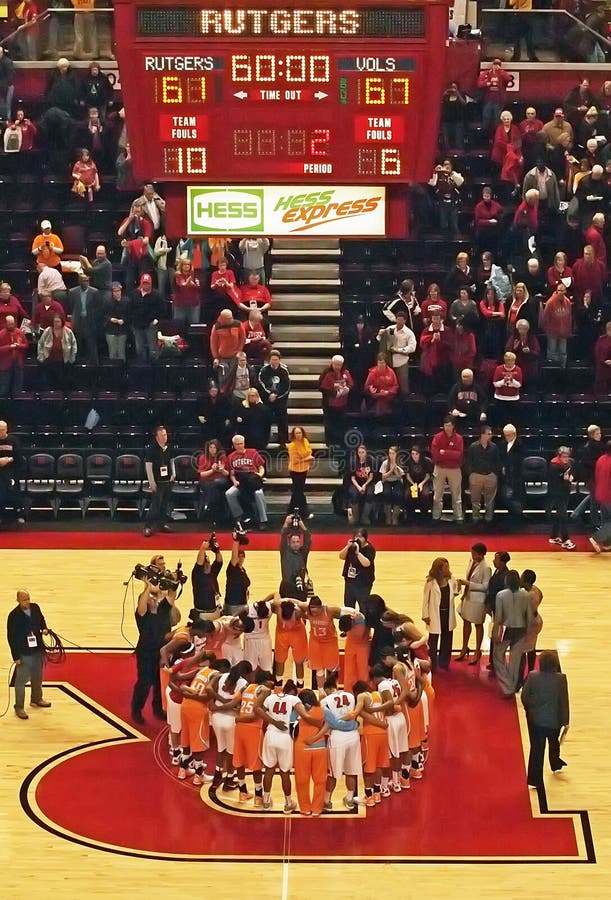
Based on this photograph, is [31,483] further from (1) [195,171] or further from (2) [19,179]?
(1) [195,171]

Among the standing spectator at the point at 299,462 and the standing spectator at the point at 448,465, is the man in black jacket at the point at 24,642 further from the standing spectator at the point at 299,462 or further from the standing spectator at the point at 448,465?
the standing spectator at the point at 448,465

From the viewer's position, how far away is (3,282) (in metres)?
26.7

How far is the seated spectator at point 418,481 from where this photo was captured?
79.4 ft

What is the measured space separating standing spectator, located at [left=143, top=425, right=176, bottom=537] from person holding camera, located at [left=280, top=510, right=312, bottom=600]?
4.30 meters

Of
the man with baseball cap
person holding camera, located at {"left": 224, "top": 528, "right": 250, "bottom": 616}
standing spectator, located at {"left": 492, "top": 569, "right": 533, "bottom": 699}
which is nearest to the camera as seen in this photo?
standing spectator, located at {"left": 492, "top": 569, "right": 533, "bottom": 699}

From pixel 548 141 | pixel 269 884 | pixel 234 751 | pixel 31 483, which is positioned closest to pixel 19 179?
pixel 31 483

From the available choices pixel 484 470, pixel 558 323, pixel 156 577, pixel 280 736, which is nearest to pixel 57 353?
pixel 484 470

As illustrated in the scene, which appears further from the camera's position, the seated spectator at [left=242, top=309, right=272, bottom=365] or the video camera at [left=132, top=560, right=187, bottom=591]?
the seated spectator at [left=242, top=309, right=272, bottom=365]

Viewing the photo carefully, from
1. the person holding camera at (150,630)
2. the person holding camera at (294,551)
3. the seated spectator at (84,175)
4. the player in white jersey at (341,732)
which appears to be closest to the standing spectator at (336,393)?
the person holding camera at (294,551)

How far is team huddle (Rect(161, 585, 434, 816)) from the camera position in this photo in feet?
50.9

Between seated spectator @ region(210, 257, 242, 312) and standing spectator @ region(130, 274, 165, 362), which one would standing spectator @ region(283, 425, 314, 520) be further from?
seated spectator @ region(210, 257, 242, 312)

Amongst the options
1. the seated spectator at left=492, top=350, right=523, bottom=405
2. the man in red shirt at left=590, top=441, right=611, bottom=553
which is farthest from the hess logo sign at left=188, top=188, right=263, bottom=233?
the seated spectator at left=492, top=350, right=523, bottom=405

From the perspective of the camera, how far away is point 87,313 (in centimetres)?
2594

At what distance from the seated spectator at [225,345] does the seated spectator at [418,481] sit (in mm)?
2907
